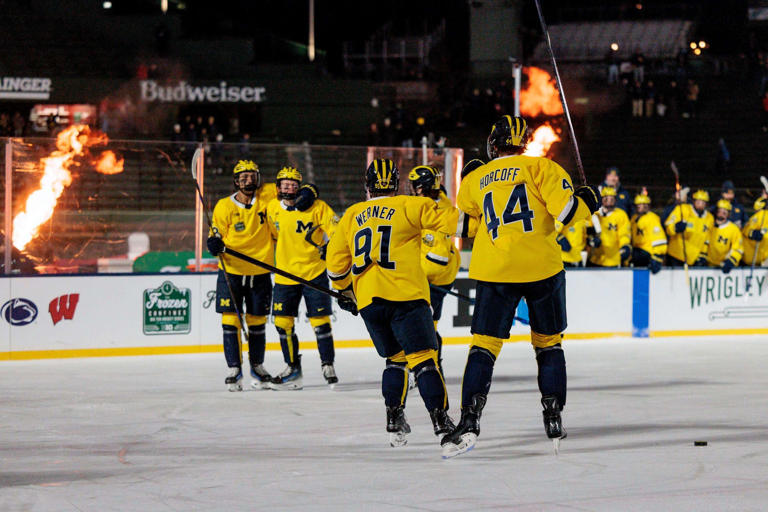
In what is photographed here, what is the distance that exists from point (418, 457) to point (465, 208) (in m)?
1.42

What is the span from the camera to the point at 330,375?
9.78m

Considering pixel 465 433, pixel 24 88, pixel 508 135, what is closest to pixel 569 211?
pixel 508 135

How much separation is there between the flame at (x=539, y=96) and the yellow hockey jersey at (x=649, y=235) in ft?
37.1

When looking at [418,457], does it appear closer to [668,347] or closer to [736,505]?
[736,505]

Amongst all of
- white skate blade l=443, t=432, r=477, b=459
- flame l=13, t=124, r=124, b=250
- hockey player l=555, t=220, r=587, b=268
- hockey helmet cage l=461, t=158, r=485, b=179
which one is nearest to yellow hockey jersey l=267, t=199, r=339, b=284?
hockey helmet cage l=461, t=158, r=485, b=179

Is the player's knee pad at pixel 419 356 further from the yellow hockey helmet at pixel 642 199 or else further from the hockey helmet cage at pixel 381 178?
the yellow hockey helmet at pixel 642 199

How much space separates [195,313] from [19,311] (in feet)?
6.07

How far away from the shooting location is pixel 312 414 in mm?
8141

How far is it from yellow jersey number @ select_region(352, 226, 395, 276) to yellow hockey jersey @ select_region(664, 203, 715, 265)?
31.1 feet

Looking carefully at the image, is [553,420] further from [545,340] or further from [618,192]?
[618,192]

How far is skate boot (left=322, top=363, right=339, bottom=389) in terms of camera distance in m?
9.74

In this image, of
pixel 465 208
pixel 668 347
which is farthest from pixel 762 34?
pixel 465 208

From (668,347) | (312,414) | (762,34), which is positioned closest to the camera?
(312,414)

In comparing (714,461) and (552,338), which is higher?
(552,338)
